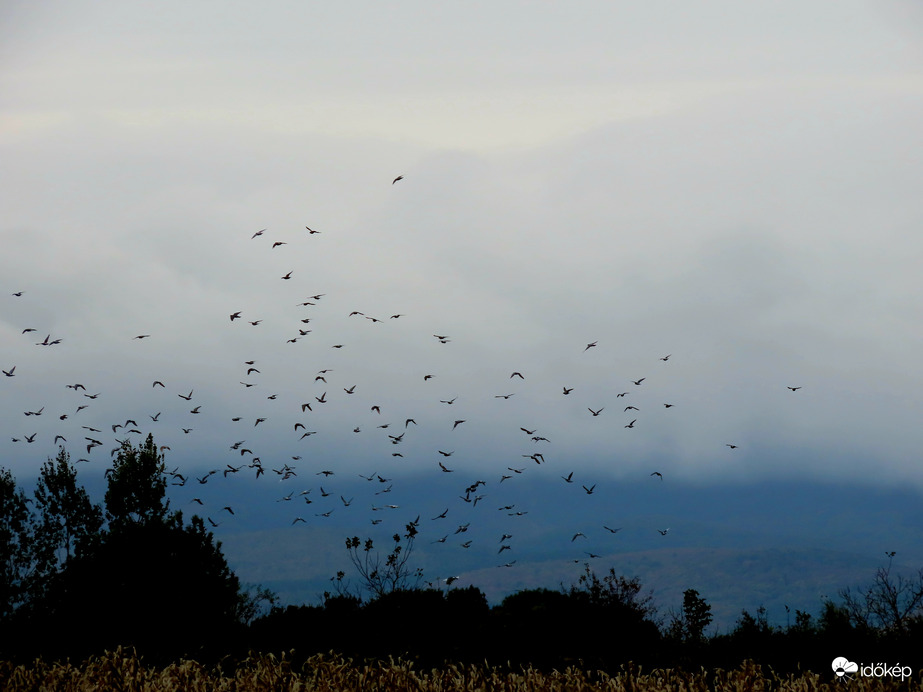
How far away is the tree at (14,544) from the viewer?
247ft

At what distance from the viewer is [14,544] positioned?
3113 inches

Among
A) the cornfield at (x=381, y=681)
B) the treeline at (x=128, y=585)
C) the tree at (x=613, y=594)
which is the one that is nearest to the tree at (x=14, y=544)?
the treeline at (x=128, y=585)

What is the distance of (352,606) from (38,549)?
4686cm

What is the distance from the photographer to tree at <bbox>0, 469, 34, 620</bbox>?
7531cm

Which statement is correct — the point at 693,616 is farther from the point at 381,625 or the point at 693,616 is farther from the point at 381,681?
the point at 381,681

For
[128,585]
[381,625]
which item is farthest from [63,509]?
[381,625]

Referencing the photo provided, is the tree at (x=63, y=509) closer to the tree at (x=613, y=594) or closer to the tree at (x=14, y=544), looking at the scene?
the tree at (x=14, y=544)

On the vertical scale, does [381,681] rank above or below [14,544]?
below

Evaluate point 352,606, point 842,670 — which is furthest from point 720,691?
point 352,606

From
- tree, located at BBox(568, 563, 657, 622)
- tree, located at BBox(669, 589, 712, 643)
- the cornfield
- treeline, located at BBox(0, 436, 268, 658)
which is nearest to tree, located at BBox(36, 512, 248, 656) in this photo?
treeline, located at BBox(0, 436, 268, 658)

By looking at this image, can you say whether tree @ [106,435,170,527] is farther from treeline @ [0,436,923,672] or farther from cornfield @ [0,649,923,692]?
cornfield @ [0,649,923,692]

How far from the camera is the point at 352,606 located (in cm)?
4566

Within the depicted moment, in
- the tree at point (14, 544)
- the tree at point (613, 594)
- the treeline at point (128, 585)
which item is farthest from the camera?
the tree at point (14, 544)

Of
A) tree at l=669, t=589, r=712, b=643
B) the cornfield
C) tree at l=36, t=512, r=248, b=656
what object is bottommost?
tree at l=669, t=589, r=712, b=643
